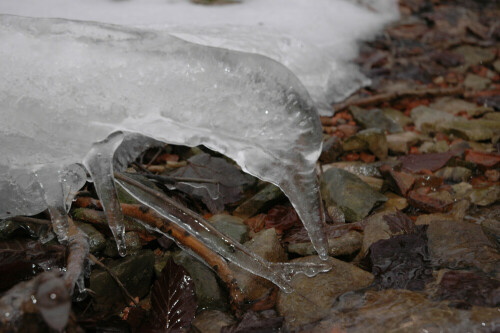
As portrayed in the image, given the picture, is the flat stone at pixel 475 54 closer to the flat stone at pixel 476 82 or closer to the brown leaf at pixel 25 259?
the flat stone at pixel 476 82

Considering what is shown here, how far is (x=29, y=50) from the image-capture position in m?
1.79

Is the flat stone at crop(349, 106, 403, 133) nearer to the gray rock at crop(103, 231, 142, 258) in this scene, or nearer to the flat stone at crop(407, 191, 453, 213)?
the flat stone at crop(407, 191, 453, 213)

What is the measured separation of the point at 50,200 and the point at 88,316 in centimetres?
52

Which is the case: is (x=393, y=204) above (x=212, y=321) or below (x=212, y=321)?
above

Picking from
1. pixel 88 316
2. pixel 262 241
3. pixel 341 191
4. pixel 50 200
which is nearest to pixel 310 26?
pixel 341 191

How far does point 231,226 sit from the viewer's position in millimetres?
2115

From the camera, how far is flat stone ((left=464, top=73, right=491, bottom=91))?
3.88 metres

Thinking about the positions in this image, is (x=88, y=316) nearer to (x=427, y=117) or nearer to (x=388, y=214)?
(x=388, y=214)

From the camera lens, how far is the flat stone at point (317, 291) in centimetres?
173

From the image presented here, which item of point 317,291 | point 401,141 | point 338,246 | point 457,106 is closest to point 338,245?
point 338,246

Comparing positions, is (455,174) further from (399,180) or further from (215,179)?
(215,179)

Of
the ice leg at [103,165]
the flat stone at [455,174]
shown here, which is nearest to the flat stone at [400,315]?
the ice leg at [103,165]

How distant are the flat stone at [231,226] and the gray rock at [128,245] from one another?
338 millimetres

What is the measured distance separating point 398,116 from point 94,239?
7.98ft
